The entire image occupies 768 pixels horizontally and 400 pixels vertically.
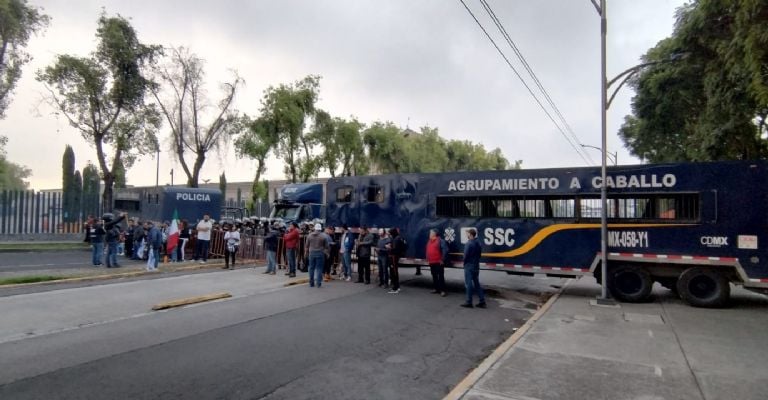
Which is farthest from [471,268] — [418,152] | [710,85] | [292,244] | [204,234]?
[418,152]

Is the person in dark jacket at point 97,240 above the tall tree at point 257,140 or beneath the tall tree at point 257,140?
beneath

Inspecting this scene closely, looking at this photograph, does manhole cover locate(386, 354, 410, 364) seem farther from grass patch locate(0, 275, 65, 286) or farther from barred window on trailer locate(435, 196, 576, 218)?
grass patch locate(0, 275, 65, 286)

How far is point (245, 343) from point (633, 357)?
5695 mm

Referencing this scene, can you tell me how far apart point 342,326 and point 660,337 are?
5.45 m

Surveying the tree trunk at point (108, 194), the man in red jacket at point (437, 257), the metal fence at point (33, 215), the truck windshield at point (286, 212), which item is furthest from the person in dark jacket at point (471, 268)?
the metal fence at point (33, 215)

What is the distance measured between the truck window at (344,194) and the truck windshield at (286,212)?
25.0ft

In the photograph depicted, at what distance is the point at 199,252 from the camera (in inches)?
750

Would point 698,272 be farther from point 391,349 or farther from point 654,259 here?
point 391,349

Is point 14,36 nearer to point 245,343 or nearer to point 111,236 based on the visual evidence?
point 111,236

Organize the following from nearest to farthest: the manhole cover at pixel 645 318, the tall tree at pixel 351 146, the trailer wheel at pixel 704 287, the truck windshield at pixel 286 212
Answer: the manhole cover at pixel 645 318 → the trailer wheel at pixel 704 287 → the truck windshield at pixel 286 212 → the tall tree at pixel 351 146

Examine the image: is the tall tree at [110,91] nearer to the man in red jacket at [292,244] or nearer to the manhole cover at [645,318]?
the man in red jacket at [292,244]

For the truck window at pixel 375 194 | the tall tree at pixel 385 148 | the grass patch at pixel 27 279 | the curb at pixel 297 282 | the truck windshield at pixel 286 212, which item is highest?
the tall tree at pixel 385 148

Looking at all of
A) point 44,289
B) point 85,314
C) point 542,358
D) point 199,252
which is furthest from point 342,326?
point 199,252

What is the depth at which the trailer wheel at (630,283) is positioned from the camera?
1167cm
